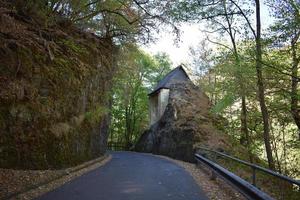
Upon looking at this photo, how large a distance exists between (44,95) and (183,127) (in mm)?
15053

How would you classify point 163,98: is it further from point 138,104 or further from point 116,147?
point 138,104

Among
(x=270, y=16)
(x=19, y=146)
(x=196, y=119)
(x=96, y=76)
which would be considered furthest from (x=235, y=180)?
(x=196, y=119)

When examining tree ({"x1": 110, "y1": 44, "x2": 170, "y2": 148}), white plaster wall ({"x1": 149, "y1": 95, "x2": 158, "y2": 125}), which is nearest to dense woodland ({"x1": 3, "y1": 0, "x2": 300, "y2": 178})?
white plaster wall ({"x1": 149, "y1": 95, "x2": 158, "y2": 125})

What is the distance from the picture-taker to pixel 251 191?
6.02m

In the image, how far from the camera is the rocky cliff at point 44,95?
32.0ft

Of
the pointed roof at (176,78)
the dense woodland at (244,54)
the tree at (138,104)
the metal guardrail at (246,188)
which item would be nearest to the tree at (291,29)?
the dense woodland at (244,54)

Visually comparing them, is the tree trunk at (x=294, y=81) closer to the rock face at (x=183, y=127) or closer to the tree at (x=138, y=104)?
the rock face at (x=183, y=127)

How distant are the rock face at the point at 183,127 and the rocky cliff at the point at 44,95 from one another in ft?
25.4

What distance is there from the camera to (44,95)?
12055mm

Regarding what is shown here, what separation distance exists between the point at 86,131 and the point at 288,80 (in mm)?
10251

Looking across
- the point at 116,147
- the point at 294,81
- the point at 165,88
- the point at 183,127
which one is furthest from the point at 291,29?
the point at 116,147

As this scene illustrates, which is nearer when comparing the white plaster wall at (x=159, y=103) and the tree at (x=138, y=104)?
the white plaster wall at (x=159, y=103)

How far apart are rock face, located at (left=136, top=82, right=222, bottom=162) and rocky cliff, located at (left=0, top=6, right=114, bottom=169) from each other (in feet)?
25.4

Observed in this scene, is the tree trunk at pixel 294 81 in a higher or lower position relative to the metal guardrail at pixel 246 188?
higher
